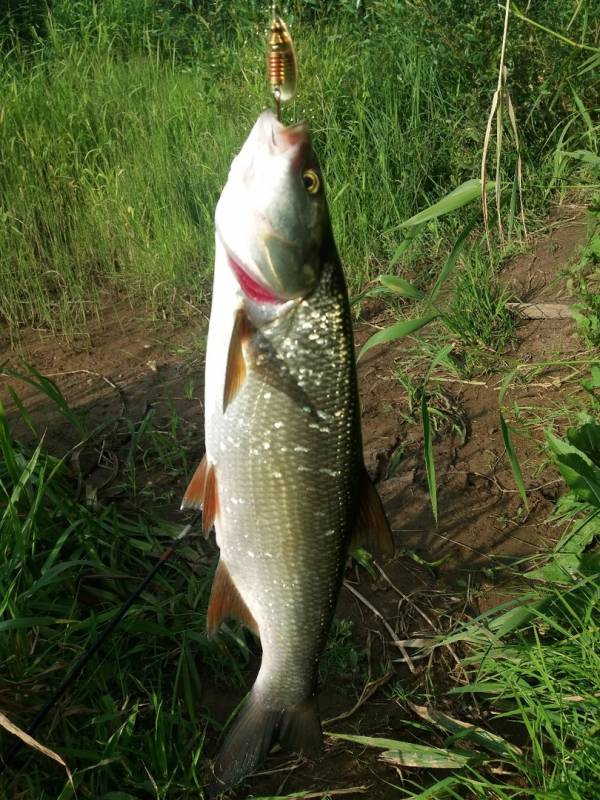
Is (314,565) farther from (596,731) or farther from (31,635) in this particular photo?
(31,635)

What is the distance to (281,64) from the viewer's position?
5.69ft

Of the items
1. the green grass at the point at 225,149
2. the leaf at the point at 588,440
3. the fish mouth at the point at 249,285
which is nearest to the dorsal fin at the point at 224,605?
the fish mouth at the point at 249,285

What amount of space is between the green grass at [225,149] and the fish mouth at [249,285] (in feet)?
10.2

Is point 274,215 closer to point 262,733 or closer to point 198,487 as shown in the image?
point 198,487

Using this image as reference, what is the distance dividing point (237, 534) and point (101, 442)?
2090mm

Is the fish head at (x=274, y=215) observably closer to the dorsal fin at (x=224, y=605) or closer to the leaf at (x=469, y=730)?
the dorsal fin at (x=224, y=605)

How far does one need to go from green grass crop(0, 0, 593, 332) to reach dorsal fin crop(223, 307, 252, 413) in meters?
3.15

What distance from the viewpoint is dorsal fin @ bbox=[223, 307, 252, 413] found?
1765 mm

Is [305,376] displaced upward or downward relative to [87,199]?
upward

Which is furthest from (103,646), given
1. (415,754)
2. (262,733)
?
(415,754)

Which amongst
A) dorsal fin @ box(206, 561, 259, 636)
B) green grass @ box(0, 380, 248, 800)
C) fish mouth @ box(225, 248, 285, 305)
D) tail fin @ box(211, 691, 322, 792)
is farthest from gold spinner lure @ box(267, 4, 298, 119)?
green grass @ box(0, 380, 248, 800)

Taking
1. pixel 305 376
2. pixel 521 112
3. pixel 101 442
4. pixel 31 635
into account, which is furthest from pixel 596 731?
pixel 521 112

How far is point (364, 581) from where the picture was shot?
3.31 meters

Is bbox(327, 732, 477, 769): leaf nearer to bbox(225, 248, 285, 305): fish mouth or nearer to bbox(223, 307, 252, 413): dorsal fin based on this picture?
bbox(223, 307, 252, 413): dorsal fin
